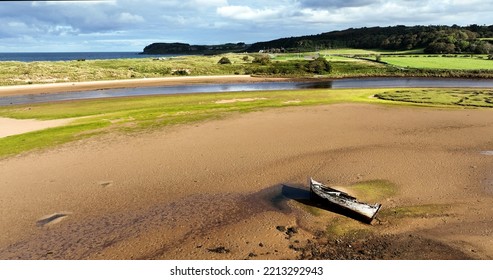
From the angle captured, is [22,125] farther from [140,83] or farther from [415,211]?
[140,83]

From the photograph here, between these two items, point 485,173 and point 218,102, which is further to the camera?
point 218,102

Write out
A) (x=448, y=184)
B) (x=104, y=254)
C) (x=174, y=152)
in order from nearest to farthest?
(x=104, y=254)
(x=448, y=184)
(x=174, y=152)

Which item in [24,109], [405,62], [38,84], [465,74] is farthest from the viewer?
[405,62]

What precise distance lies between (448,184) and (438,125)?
14069 millimetres

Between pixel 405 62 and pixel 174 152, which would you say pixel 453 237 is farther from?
pixel 405 62

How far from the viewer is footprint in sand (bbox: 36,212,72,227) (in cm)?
1549

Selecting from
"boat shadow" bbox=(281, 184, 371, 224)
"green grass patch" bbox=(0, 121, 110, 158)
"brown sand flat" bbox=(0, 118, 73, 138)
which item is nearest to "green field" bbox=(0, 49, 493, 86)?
"brown sand flat" bbox=(0, 118, 73, 138)

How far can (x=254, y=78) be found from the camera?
86500mm

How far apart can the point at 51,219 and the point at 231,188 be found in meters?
7.94

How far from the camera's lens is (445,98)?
4591 centimetres

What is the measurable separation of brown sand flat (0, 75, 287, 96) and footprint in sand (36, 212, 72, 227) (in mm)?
53847

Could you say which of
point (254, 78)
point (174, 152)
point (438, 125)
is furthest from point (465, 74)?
point (174, 152)

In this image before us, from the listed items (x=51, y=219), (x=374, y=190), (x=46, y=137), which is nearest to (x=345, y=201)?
(x=374, y=190)

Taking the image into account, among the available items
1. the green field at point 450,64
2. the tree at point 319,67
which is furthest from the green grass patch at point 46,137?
the green field at point 450,64
